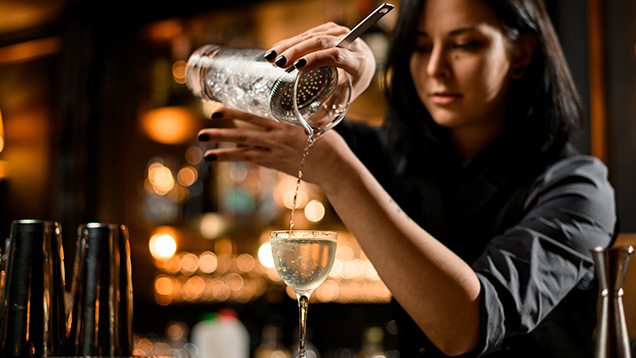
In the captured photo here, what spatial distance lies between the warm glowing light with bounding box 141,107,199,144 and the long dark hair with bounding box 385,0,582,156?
174cm

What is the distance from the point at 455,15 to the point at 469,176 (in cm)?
41

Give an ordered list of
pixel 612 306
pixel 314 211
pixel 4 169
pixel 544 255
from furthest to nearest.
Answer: pixel 4 169 → pixel 314 211 → pixel 544 255 → pixel 612 306

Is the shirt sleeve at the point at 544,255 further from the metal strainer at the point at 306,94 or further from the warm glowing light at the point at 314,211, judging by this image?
the warm glowing light at the point at 314,211

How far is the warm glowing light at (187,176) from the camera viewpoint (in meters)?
3.10

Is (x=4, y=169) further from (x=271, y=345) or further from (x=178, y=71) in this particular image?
(x=271, y=345)

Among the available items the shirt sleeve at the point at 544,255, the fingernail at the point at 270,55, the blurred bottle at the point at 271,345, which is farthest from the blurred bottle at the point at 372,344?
the fingernail at the point at 270,55

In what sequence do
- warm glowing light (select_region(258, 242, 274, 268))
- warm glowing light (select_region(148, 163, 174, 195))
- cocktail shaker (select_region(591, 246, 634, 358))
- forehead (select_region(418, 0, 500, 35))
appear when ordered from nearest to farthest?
cocktail shaker (select_region(591, 246, 634, 358)) < forehead (select_region(418, 0, 500, 35)) < warm glowing light (select_region(258, 242, 274, 268)) < warm glowing light (select_region(148, 163, 174, 195))

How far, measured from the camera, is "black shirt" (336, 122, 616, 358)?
1.17 metres

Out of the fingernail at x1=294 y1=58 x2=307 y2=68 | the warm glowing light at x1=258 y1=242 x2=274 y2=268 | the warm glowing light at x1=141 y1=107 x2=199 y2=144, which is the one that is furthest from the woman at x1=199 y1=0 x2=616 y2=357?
the warm glowing light at x1=141 y1=107 x2=199 y2=144

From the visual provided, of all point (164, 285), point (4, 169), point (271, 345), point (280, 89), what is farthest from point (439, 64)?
point (4, 169)

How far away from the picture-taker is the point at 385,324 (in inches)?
99.6

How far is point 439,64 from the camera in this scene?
1.38 metres

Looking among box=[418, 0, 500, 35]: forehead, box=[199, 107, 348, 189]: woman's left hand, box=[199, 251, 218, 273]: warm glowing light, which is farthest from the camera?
box=[199, 251, 218, 273]: warm glowing light

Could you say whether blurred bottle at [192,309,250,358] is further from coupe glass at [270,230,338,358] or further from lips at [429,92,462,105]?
coupe glass at [270,230,338,358]
